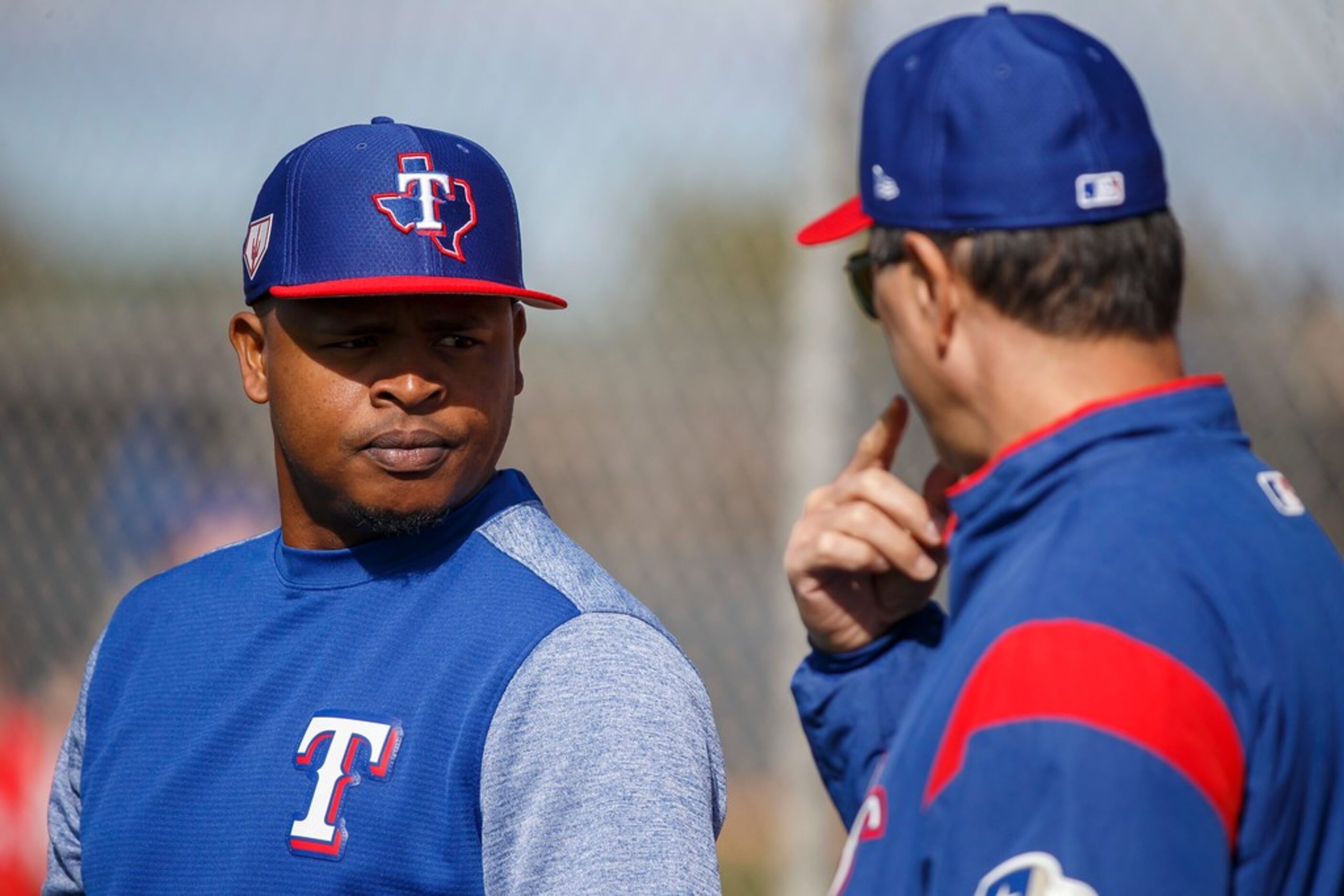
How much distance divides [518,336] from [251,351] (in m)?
0.43

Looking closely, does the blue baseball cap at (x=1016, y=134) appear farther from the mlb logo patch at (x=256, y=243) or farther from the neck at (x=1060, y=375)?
the mlb logo patch at (x=256, y=243)

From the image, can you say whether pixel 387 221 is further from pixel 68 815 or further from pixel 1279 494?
pixel 1279 494

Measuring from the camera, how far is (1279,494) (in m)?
1.49

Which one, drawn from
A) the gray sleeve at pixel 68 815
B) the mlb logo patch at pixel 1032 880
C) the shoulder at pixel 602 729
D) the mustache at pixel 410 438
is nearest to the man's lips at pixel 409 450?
the mustache at pixel 410 438

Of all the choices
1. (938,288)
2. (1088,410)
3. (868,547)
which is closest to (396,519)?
(868,547)

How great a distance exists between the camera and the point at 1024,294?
4.84ft

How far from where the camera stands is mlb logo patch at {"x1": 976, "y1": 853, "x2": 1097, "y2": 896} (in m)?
1.22

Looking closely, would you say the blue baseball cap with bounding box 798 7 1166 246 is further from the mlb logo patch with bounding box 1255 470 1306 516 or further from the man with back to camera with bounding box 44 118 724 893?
the man with back to camera with bounding box 44 118 724 893

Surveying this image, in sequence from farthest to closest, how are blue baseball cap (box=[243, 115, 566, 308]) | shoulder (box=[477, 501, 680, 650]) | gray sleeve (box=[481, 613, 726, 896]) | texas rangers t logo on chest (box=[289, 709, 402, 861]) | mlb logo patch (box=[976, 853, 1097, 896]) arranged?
blue baseball cap (box=[243, 115, 566, 308]) → shoulder (box=[477, 501, 680, 650]) → texas rangers t logo on chest (box=[289, 709, 402, 861]) → gray sleeve (box=[481, 613, 726, 896]) → mlb logo patch (box=[976, 853, 1097, 896])

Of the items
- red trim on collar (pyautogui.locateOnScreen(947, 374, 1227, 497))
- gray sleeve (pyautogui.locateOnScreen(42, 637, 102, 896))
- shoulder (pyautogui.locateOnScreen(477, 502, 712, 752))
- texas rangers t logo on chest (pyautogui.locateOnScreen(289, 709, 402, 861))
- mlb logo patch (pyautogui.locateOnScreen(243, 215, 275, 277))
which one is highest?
mlb logo patch (pyautogui.locateOnScreen(243, 215, 275, 277))

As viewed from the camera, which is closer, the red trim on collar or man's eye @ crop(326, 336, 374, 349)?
the red trim on collar

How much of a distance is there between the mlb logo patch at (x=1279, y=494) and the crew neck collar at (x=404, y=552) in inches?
45.4

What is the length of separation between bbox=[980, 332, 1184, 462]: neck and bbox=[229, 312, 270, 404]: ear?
1377 millimetres

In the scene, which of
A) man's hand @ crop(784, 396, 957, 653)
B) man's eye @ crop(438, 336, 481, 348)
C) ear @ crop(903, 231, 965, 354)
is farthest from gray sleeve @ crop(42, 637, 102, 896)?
ear @ crop(903, 231, 965, 354)
